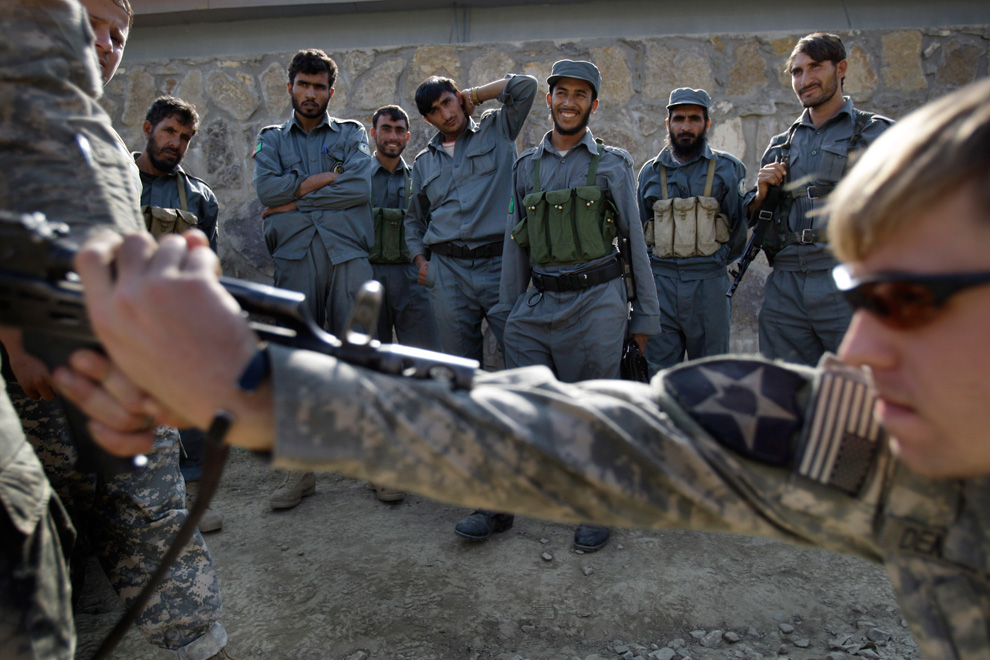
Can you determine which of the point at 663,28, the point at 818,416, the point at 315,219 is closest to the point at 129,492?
the point at 818,416

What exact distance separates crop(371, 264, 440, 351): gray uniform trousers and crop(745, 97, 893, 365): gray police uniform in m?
2.35

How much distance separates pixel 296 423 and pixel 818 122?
398 cm

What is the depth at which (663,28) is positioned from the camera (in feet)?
17.6

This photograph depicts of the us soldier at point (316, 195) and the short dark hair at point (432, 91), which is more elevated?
the short dark hair at point (432, 91)

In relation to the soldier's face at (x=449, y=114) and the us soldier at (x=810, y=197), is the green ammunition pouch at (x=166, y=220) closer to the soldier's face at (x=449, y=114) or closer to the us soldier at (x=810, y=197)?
the soldier's face at (x=449, y=114)

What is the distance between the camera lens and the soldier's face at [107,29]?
235 cm

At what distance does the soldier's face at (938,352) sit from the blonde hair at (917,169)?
2cm

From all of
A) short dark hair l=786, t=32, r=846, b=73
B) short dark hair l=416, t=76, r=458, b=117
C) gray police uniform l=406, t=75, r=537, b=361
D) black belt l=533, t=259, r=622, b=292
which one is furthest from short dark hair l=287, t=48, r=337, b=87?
short dark hair l=786, t=32, r=846, b=73

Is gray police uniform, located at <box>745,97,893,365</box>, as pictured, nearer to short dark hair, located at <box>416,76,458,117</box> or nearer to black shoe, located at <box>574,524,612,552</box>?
black shoe, located at <box>574,524,612,552</box>

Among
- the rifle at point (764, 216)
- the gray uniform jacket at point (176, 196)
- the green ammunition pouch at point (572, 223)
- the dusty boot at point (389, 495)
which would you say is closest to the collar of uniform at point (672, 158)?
the rifle at point (764, 216)

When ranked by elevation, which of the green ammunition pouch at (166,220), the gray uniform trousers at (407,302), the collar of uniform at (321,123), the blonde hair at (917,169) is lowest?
the gray uniform trousers at (407,302)

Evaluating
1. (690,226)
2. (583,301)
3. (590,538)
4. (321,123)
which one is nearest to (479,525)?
(590,538)

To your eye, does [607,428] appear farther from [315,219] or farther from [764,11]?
[764,11]

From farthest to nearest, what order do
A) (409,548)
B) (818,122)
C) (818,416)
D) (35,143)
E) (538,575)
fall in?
(818,122) < (409,548) < (538,575) < (35,143) < (818,416)
